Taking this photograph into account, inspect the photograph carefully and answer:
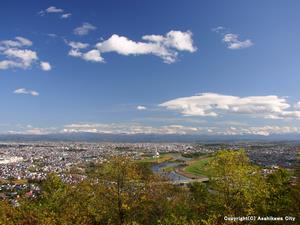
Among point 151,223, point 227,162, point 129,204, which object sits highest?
point 227,162

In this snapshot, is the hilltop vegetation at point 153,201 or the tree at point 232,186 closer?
the hilltop vegetation at point 153,201

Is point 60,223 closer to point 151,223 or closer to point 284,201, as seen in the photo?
point 151,223

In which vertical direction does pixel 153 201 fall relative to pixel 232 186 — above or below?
below

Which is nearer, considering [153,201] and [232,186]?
[232,186]

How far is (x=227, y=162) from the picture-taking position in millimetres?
35000

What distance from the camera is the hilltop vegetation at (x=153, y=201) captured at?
33.4m

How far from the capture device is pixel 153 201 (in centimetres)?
4356

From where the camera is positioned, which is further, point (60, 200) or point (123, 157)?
point (60, 200)

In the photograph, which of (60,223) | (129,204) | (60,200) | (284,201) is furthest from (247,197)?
(60,200)

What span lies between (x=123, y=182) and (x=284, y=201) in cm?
1527

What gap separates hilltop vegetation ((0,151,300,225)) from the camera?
33.4 metres

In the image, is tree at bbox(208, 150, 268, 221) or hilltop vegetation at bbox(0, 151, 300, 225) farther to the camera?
tree at bbox(208, 150, 268, 221)

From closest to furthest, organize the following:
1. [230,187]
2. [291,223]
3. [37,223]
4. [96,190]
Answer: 1. [37,223]
2. [291,223]
3. [230,187]
4. [96,190]

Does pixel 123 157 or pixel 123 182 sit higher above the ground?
pixel 123 157
